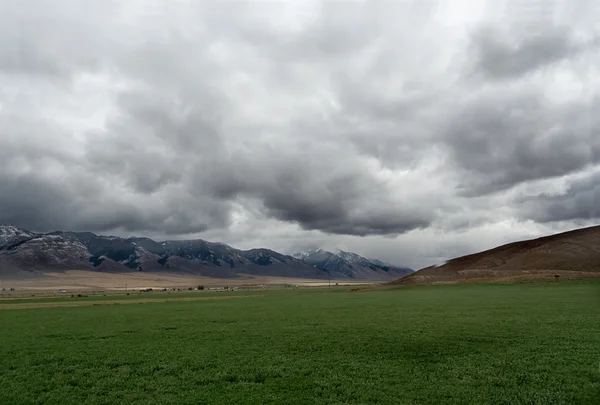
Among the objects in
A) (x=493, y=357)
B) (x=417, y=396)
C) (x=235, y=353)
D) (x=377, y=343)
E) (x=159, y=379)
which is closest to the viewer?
(x=417, y=396)

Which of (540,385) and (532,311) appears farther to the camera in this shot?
(532,311)

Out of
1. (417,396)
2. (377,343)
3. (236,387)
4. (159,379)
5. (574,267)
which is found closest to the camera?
(417,396)

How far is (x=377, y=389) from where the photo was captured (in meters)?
19.4

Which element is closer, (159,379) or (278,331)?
(159,379)

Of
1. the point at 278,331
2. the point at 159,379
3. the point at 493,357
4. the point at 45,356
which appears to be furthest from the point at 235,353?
the point at 493,357

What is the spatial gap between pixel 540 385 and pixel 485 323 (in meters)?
20.2

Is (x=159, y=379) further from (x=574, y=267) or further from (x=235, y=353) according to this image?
(x=574, y=267)

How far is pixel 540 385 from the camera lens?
19.0 meters

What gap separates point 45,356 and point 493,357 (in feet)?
97.4

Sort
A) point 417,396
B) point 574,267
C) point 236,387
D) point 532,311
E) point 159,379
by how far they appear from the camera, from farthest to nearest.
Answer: point 574,267 → point 532,311 → point 159,379 → point 236,387 → point 417,396

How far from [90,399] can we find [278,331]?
20.2 m

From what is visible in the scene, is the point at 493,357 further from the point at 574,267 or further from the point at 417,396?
the point at 574,267

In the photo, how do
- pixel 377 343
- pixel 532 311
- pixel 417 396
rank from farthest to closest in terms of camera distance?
1. pixel 532 311
2. pixel 377 343
3. pixel 417 396

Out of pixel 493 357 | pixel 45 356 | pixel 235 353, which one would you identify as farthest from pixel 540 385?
pixel 45 356
